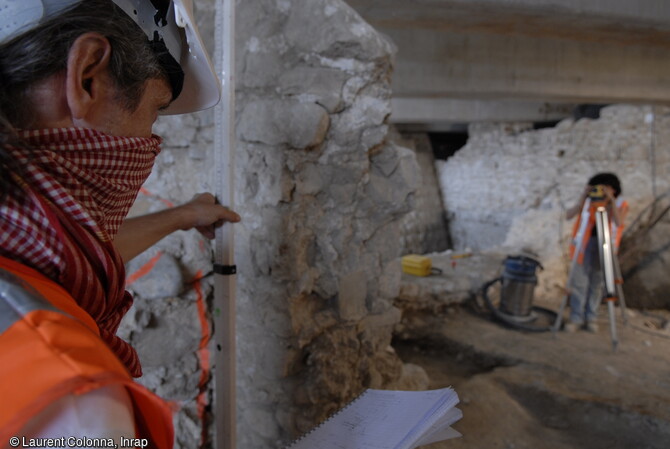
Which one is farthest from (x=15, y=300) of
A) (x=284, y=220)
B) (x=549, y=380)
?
(x=549, y=380)

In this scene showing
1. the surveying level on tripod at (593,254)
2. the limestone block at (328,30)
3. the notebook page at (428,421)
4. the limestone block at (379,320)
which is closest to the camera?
the notebook page at (428,421)

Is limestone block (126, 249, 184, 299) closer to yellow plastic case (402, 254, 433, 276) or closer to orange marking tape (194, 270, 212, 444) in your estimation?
orange marking tape (194, 270, 212, 444)

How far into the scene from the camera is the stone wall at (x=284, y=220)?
65.0 inches

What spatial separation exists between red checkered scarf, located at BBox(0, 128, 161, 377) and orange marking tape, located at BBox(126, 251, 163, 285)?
92 cm

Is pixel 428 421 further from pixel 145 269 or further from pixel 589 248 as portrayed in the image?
pixel 589 248

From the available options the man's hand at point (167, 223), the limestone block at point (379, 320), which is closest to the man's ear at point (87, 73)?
the man's hand at point (167, 223)

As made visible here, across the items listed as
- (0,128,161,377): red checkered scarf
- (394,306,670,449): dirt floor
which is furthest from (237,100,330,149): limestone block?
(394,306,670,449): dirt floor

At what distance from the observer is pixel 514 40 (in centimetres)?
416

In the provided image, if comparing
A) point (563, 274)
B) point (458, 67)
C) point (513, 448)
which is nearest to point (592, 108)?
point (563, 274)

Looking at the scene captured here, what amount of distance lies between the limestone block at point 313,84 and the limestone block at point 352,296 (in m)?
0.72

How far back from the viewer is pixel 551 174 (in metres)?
7.06

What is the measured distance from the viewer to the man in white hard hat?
437 mm

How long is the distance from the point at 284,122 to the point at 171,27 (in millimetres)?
765

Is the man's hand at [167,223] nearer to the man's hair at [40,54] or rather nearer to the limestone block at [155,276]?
the limestone block at [155,276]
